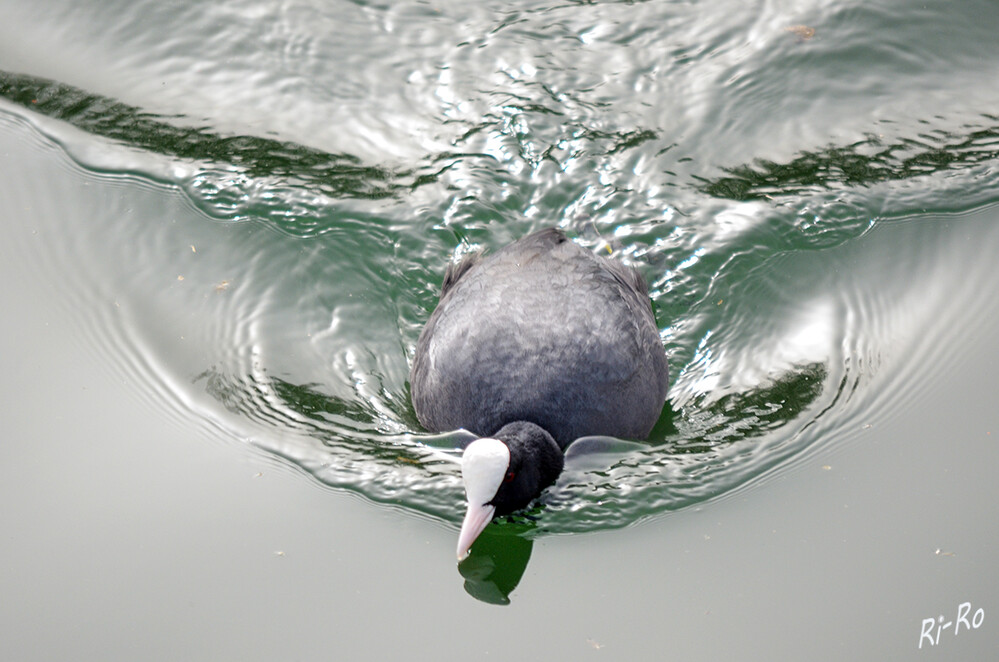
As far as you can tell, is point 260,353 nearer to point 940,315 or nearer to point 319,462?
point 319,462

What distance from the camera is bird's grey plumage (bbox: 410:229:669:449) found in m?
3.86

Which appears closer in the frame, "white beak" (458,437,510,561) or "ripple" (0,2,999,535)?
"white beak" (458,437,510,561)

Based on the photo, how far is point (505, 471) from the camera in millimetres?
3576

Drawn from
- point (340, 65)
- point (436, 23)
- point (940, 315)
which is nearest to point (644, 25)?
point (436, 23)

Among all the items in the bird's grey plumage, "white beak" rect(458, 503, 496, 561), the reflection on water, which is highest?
the bird's grey plumage

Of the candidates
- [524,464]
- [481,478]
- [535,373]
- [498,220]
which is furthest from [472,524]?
[498,220]

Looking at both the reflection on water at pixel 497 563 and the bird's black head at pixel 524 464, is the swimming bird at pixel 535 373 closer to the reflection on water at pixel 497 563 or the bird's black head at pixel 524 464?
the bird's black head at pixel 524 464

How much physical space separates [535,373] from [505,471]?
1.50 ft

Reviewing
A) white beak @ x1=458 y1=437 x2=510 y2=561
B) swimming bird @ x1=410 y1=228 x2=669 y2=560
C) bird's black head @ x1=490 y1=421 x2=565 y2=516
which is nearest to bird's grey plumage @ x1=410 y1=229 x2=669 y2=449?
swimming bird @ x1=410 y1=228 x2=669 y2=560

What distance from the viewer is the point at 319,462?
13.4 feet

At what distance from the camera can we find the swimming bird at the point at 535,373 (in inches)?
148

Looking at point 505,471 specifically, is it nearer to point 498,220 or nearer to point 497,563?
point 497,563

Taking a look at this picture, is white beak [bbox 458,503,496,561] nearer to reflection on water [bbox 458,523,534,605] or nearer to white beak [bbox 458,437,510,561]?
white beak [bbox 458,437,510,561]

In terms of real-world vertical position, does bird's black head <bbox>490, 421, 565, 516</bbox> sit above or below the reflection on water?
above
